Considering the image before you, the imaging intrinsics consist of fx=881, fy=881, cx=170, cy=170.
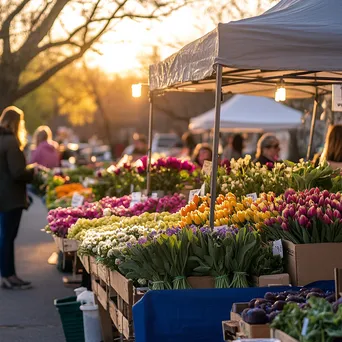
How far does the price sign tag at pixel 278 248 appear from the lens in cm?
597

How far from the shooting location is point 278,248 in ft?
19.7

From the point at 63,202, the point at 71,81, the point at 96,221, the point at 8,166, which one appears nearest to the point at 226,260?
the point at 96,221

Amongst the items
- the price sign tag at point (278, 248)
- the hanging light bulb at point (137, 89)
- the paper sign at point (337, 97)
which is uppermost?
the hanging light bulb at point (137, 89)

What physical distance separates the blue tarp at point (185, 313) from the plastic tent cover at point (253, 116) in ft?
55.4

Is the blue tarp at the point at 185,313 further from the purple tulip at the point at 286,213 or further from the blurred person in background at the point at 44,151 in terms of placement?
the blurred person in background at the point at 44,151

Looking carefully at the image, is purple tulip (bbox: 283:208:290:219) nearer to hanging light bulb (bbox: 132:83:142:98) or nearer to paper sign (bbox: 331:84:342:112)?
paper sign (bbox: 331:84:342:112)

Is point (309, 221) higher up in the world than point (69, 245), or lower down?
higher up

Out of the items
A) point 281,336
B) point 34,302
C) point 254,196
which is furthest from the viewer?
point 34,302

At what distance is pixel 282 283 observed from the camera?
569 centimetres

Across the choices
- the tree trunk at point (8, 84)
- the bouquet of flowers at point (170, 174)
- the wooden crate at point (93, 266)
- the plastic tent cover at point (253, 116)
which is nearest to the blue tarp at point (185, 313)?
the wooden crate at point (93, 266)

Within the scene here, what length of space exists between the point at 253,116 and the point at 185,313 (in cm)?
1794

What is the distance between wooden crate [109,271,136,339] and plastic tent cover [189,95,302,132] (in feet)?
52.0

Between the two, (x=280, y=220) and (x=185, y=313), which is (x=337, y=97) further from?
(x=185, y=313)

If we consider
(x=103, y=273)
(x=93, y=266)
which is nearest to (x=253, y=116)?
(x=93, y=266)
